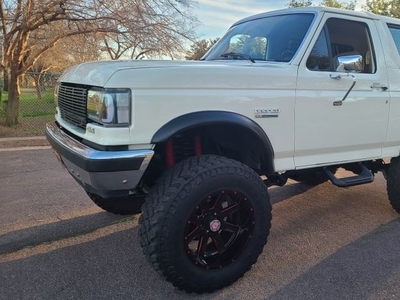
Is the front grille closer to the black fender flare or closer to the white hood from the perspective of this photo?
the white hood

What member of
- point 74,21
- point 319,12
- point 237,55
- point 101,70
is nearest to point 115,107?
point 101,70

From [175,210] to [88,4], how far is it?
954 centimetres

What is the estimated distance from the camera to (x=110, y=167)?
247 centimetres

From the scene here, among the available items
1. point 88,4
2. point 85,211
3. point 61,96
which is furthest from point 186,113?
point 88,4

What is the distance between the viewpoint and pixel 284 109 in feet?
10.2

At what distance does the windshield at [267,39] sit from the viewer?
3451 millimetres

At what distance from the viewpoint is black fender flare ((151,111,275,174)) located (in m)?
2.59

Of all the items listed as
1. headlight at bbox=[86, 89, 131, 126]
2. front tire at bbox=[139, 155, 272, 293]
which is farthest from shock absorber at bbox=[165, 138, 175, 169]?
headlight at bbox=[86, 89, 131, 126]

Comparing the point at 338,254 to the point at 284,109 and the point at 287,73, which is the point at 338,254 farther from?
the point at 287,73

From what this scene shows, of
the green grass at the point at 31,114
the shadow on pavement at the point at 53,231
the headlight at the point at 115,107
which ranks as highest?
the headlight at the point at 115,107

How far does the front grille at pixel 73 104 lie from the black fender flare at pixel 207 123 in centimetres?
67

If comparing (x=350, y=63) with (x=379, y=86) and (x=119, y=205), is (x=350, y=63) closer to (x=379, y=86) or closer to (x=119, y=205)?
(x=379, y=86)

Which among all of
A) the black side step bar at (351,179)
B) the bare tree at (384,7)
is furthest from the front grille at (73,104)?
the bare tree at (384,7)

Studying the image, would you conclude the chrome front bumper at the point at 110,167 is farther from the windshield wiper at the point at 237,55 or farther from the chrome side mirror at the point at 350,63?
the chrome side mirror at the point at 350,63
